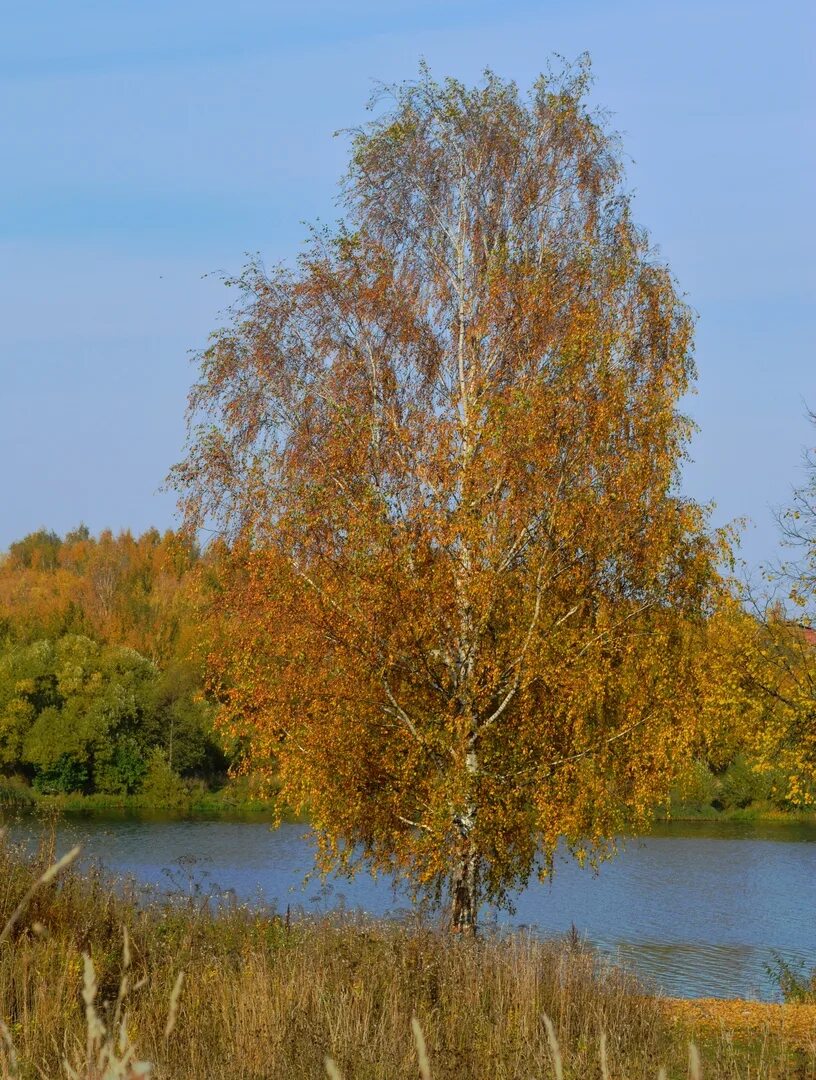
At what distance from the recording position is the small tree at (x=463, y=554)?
1580 cm

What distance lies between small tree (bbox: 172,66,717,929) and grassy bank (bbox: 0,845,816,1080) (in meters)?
5.45

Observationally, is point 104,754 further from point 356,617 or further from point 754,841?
point 356,617

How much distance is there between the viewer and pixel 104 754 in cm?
5872

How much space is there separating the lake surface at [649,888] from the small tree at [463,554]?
2.02 meters

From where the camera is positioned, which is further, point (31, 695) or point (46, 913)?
point (31, 695)

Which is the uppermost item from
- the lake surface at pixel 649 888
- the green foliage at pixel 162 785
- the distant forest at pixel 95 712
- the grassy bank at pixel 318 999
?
the distant forest at pixel 95 712

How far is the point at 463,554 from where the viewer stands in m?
16.2

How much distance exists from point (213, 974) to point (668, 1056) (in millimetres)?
2856

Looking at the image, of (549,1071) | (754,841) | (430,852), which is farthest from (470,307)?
(754,841)

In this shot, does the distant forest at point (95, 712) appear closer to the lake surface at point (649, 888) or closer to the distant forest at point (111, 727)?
the distant forest at point (111, 727)

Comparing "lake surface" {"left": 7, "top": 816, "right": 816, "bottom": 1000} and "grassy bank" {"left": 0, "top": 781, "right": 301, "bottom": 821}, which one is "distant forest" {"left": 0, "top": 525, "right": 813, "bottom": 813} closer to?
"grassy bank" {"left": 0, "top": 781, "right": 301, "bottom": 821}

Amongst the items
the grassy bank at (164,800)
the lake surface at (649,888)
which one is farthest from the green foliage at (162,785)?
the lake surface at (649,888)

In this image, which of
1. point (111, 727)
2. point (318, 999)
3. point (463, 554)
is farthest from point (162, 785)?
point (318, 999)

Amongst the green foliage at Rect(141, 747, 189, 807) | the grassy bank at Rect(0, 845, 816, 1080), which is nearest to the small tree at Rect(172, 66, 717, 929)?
the grassy bank at Rect(0, 845, 816, 1080)
